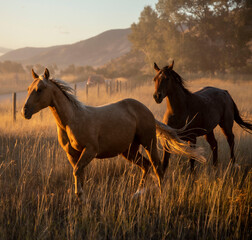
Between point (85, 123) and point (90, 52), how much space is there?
16156cm

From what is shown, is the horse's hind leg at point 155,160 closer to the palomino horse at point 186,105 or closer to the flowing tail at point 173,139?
the flowing tail at point 173,139

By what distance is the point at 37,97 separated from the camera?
10.4 ft

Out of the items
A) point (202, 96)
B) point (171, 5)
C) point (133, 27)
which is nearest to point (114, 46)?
point (133, 27)

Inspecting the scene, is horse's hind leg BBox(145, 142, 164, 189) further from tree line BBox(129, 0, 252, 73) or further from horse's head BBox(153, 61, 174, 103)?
tree line BBox(129, 0, 252, 73)

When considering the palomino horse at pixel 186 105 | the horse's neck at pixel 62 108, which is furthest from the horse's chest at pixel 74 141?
the palomino horse at pixel 186 105

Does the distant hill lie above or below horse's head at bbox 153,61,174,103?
above

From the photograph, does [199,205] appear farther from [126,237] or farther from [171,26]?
[171,26]

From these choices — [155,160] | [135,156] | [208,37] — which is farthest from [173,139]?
[208,37]

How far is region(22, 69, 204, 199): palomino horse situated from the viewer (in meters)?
3.23

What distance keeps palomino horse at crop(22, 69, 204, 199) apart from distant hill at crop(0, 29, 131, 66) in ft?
462

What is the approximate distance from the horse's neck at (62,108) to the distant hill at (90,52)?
141395 mm

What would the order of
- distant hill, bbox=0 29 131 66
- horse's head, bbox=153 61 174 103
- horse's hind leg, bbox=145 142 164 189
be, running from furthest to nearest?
distant hill, bbox=0 29 131 66, horse's head, bbox=153 61 174 103, horse's hind leg, bbox=145 142 164 189

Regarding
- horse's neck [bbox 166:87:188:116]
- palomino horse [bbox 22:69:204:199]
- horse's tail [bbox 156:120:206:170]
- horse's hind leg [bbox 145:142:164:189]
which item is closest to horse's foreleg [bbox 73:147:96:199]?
palomino horse [bbox 22:69:204:199]

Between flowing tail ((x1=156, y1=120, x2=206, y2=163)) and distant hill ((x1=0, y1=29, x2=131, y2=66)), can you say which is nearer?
flowing tail ((x1=156, y1=120, x2=206, y2=163))
